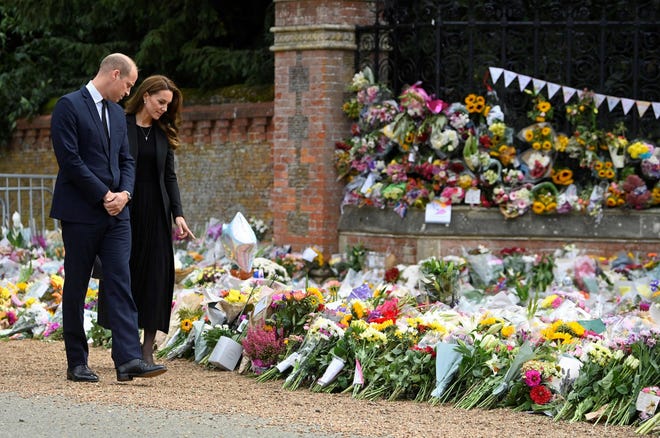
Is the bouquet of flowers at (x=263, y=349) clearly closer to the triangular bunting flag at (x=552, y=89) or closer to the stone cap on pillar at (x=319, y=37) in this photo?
the triangular bunting flag at (x=552, y=89)

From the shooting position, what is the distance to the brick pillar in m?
12.9


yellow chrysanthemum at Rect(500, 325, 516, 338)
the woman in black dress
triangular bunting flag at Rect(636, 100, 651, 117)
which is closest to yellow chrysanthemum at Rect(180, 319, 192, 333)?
the woman in black dress

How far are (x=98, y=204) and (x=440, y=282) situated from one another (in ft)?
9.76

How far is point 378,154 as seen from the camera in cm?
1267

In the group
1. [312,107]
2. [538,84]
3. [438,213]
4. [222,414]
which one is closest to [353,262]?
[438,213]

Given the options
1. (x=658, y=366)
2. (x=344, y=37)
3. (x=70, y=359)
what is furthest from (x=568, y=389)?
(x=344, y=37)

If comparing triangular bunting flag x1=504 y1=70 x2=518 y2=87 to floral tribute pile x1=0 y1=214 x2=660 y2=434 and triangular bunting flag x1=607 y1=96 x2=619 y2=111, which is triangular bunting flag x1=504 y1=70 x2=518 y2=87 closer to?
triangular bunting flag x1=607 y1=96 x2=619 y2=111

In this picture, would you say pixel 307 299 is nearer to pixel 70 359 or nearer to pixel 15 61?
pixel 70 359

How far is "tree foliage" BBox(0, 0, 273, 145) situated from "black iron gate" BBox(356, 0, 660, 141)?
3.58 m

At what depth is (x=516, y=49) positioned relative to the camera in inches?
509

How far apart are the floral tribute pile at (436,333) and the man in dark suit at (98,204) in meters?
0.93

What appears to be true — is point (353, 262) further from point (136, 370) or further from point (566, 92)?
point (136, 370)

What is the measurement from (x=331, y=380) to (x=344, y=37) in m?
A: 6.31

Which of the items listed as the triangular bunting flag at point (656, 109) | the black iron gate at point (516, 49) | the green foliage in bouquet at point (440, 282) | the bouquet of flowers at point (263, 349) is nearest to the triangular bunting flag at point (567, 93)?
the black iron gate at point (516, 49)
